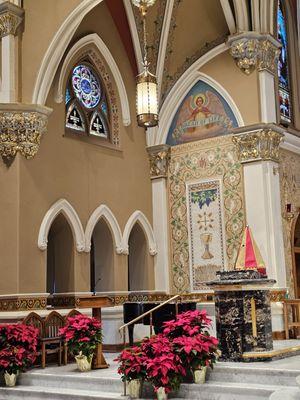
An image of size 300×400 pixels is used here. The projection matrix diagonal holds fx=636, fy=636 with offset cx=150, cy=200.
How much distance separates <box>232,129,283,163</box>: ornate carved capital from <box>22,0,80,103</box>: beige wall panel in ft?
13.5

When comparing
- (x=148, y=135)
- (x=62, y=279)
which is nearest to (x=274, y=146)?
(x=148, y=135)

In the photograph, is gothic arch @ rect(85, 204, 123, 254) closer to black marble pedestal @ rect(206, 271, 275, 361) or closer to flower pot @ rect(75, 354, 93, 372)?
flower pot @ rect(75, 354, 93, 372)

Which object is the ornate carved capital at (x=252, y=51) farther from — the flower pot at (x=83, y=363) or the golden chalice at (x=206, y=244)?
the flower pot at (x=83, y=363)

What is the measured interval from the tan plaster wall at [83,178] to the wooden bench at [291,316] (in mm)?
3268

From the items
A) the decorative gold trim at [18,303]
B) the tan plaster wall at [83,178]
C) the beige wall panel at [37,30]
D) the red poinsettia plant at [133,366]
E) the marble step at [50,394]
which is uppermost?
the beige wall panel at [37,30]

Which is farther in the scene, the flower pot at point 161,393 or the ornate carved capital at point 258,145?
the ornate carved capital at point 258,145

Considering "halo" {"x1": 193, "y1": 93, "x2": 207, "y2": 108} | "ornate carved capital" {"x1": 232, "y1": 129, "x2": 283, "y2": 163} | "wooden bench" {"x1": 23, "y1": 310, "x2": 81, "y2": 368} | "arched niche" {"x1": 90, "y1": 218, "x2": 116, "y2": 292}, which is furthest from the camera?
"halo" {"x1": 193, "y1": 93, "x2": 207, "y2": 108}

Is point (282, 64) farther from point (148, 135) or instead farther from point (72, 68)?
point (72, 68)

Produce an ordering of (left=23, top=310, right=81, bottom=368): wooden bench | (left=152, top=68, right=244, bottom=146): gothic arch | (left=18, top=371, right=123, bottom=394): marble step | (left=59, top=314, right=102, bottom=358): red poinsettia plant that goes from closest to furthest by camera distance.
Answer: (left=18, top=371, right=123, bottom=394): marble step → (left=59, top=314, right=102, bottom=358): red poinsettia plant → (left=23, top=310, right=81, bottom=368): wooden bench → (left=152, top=68, right=244, bottom=146): gothic arch

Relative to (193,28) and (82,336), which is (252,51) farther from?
(82,336)

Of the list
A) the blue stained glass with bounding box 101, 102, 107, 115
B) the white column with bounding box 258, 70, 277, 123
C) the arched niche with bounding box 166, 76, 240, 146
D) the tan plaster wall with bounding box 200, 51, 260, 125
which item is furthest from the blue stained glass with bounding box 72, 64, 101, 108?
the white column with bounding box 258, 70, 277, 123

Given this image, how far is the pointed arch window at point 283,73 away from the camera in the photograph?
14.1 meters

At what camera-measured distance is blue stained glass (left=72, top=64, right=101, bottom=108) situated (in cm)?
1279

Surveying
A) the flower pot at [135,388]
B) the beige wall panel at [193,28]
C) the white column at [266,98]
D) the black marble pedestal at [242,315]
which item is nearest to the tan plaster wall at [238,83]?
the white column at [266,98]
